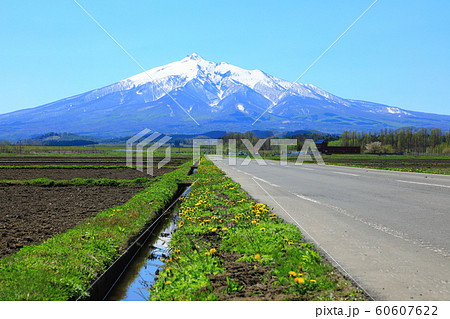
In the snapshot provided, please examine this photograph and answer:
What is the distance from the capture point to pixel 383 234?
23.7 feet

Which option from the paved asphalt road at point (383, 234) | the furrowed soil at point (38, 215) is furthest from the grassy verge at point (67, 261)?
the paved asphalt road at point (383, 234)

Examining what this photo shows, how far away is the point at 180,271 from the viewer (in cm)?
547

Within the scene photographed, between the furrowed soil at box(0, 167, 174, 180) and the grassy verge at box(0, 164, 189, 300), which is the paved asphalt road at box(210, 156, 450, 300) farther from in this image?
the furrowed soil at box(0, 167, 174, 180)

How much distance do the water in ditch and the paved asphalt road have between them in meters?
2.63

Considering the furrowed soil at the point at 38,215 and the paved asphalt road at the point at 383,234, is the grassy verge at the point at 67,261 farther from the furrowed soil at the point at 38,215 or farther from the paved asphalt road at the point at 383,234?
the paved asphalt road at the point at 383,234

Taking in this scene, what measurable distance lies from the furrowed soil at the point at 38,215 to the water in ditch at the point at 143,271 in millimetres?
2118

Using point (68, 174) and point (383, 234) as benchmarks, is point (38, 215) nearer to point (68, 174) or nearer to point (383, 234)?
point (383, 234)

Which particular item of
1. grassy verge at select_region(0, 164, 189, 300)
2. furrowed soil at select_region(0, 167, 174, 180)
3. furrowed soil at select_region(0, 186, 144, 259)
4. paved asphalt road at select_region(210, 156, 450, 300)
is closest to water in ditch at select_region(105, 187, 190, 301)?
grassy verge at select_region(0, 164, 189, 300)

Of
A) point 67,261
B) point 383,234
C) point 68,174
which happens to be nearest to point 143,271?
point 67,261

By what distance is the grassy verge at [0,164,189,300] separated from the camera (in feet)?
15.2
